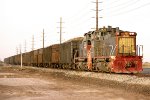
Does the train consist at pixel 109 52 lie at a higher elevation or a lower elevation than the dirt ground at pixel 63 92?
higher

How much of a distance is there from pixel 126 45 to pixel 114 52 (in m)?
1.19

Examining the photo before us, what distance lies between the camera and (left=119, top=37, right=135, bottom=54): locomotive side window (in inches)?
955

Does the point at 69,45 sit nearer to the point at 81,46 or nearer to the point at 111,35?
the point at 81,46

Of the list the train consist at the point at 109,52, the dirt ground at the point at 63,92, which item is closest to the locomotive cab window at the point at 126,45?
the train consist at the point at 109,52

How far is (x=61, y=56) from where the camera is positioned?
4144cm

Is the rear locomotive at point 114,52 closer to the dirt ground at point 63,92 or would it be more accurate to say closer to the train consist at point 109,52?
the train consist at point 109,52

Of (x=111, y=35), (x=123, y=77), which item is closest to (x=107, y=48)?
(x=111, y=35)

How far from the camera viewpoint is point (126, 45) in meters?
24.5

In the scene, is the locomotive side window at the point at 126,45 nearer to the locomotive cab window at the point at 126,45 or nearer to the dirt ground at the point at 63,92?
the locomotive cab window at the point at 126,45

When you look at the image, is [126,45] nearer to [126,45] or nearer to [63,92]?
[126,45]

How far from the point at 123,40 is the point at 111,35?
1.21 metres

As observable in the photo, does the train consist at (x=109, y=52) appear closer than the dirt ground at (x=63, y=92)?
No

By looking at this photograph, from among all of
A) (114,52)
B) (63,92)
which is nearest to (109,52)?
(114,52)

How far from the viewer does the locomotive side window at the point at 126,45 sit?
955 inches
